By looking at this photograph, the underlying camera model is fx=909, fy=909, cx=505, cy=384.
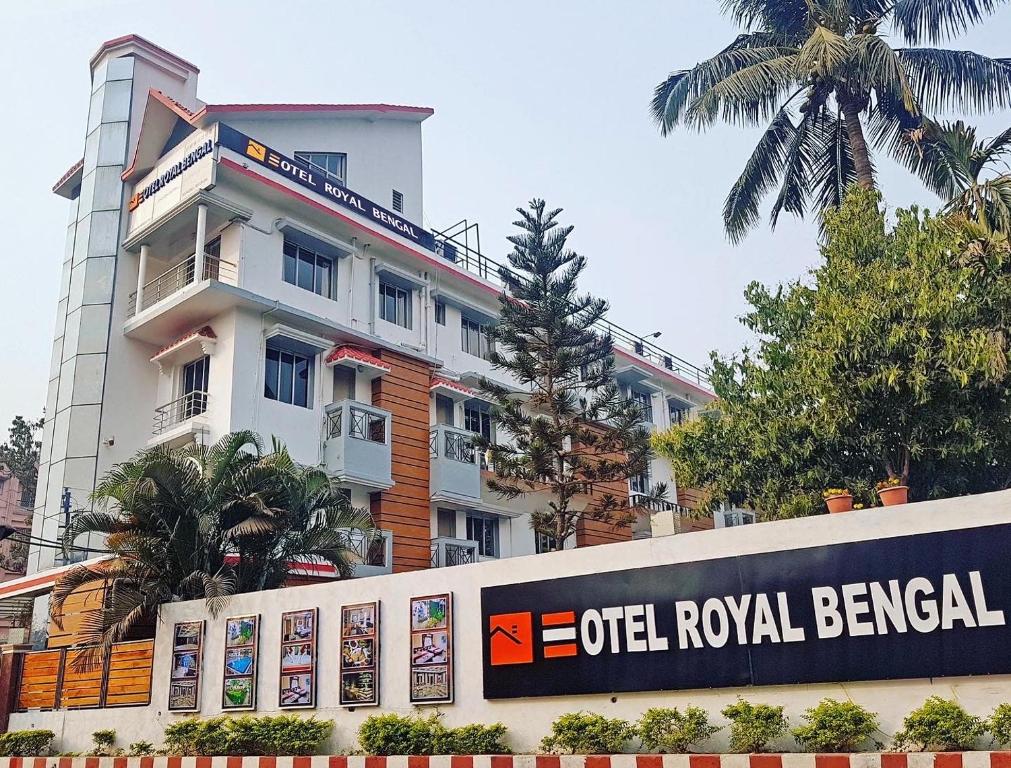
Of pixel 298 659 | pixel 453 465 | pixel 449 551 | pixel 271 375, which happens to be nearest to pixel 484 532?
pixel 449 551

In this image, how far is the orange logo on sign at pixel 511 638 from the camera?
8.84m

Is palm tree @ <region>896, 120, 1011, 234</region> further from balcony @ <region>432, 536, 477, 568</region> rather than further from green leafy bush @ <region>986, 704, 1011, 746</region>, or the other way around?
balcony @ <region>432, 536, 477, 568</region>

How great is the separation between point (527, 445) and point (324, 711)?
27.8 feet

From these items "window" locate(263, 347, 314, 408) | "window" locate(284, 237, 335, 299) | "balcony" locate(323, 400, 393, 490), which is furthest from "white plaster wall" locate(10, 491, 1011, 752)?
"window" locate(284, 237, 335, 299)

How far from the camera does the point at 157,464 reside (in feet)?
40.0

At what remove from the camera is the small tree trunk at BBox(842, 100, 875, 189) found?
1443 centimetres

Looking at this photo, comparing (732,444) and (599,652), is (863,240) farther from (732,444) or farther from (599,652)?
(599,652)

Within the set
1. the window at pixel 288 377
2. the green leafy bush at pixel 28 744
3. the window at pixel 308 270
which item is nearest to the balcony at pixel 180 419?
the window at pixel 288 377

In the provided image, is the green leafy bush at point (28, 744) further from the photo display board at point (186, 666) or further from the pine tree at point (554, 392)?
the pine tree at point (554, 392)

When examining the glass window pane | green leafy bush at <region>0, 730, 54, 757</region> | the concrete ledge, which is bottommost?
the concrete ledge

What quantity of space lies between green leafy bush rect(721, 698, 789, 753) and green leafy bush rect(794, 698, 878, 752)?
234 mm

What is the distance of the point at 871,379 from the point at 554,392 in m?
8.13

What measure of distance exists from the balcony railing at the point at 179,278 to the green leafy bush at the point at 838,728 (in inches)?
502

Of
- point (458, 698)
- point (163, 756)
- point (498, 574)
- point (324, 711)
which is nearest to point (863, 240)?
point (498, 574)
